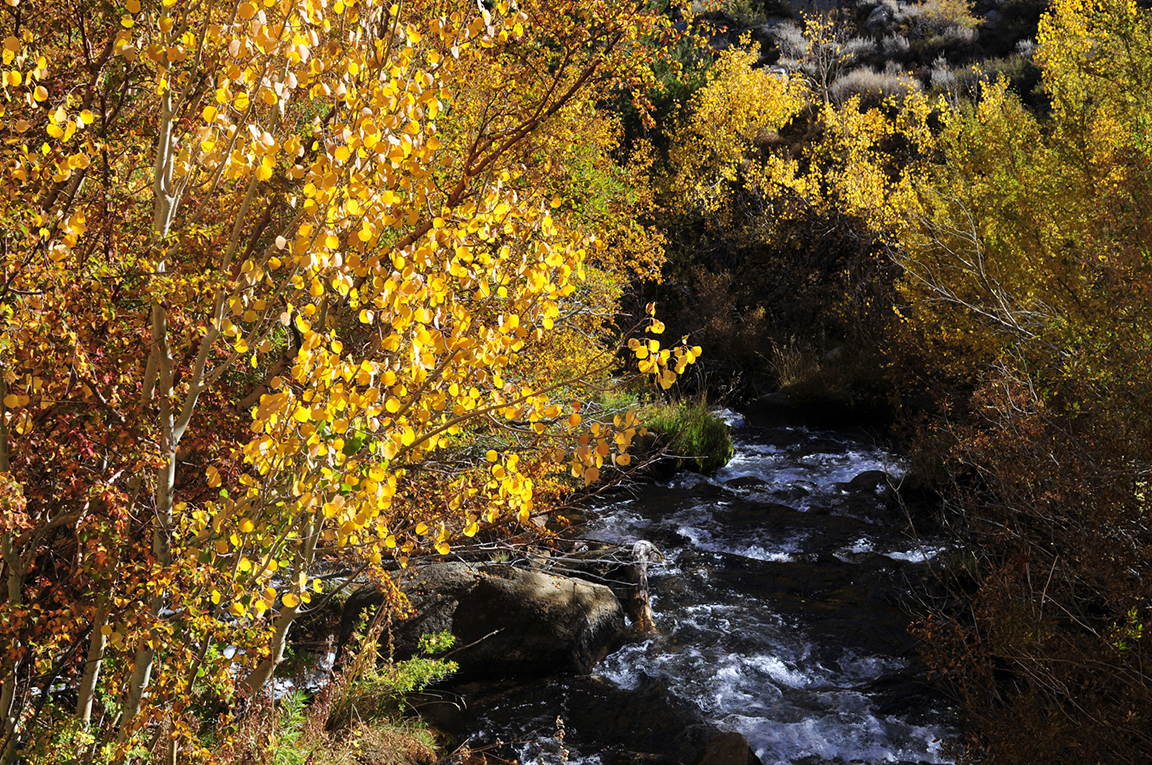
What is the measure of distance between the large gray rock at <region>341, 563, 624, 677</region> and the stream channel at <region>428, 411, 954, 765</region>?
0.16 metres

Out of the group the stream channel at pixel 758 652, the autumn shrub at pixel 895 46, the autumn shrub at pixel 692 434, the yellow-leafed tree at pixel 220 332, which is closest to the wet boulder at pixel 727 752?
the stream channel at pixel 758 652

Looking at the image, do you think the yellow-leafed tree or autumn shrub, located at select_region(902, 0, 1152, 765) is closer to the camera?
the yellow-leafed tree

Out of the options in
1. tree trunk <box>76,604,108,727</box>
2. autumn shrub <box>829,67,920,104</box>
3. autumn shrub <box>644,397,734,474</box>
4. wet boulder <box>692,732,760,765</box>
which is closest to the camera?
tree trunk <box>76,604,108,727</box>

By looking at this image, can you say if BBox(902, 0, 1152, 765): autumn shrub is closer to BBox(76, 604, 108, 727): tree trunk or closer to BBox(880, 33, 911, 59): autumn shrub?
BBox(76, 604, 108, 727): tree trunk

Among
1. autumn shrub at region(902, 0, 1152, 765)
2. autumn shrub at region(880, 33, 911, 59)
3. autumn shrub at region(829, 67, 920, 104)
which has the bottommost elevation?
autumn shrub at region(902, 0, 1152, 765)

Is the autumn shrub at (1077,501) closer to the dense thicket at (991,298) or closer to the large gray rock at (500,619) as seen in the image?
the dense thicket at (991,298)

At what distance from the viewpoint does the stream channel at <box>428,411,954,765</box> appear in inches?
223

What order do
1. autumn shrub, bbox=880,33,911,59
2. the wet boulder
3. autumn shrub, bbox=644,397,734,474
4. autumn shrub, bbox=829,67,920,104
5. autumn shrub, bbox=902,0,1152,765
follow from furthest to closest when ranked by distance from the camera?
autumn shrub, bbox=880,33,911,59, autumn shrub, bbox=829,67,920,104, autumn shrub, bbox=644,397,734,474, the wet boulder, autumn shrub, bbox=902,0,1152,765

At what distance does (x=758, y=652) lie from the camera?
6980 millimetres

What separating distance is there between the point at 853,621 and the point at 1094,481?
11.6 ft

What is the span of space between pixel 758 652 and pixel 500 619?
2362 mm

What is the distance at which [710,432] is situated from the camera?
12375mm

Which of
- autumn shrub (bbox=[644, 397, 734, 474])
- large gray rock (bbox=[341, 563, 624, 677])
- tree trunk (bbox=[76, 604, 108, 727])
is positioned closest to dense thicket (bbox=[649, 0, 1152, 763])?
large gray rock (bbox=[341, 563, 624, 677])

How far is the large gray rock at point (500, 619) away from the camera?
6.00 metres
